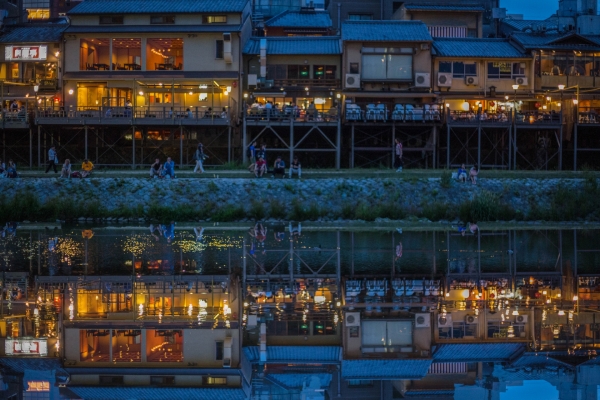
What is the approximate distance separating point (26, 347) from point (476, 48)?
4784cm

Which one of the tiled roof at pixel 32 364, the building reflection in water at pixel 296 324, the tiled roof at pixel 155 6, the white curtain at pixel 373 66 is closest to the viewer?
the building reflection in water at pixel 296 324

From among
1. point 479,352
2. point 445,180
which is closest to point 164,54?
point 445,180

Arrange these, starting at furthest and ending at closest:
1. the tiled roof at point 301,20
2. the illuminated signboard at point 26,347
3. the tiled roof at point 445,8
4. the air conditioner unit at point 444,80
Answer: the tiled roof at point 301,20 → the tiled roof at point 445,8 → the air conditioner unit at point 444,80 → the illuminated signboard at point 26,347

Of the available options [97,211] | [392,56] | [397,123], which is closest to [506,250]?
[97,211]

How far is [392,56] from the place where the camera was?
54.5 metres

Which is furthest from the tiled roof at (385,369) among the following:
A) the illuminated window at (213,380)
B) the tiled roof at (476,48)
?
the tiled roof at (476,48)

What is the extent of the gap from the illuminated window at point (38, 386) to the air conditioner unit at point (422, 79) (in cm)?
4570

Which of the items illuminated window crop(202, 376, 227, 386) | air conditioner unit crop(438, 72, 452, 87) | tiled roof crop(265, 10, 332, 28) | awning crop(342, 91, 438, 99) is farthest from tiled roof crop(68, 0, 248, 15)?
illuminated window crop(202, 376, 227, 386)

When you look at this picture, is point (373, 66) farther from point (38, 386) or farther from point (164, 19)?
point (38, 386)

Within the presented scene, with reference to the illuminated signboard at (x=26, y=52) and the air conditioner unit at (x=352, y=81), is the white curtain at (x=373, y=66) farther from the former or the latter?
the illuminated signboard at (x=26, y=52)

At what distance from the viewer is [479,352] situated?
1155 centimetres

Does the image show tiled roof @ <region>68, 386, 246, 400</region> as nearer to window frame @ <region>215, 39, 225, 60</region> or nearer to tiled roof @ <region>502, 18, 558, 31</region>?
window frame @ <region>215, 39, 225, 60</region>

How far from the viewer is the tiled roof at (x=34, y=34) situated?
55.8m

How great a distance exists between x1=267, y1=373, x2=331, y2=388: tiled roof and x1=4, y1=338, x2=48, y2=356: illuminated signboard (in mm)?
3227
